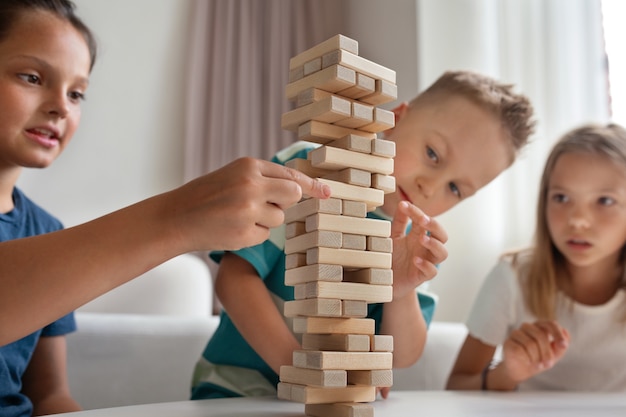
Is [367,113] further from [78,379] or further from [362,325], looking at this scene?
[78,379]

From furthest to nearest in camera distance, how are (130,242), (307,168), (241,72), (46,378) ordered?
(241,72), (46,378), (307,168), (130,242)

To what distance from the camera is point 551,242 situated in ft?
5.50

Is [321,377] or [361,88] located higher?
[361,88]

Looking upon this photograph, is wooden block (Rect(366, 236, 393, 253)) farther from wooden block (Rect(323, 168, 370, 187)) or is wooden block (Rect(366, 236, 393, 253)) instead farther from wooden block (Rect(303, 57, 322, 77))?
wooden block (Rect(303, 57, 322, 77))

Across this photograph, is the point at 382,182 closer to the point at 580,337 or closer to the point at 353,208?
the point at 353,208

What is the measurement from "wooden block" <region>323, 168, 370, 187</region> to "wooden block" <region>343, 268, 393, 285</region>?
10 centimetres

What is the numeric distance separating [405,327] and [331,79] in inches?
19.8

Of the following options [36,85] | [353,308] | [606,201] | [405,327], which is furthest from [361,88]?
[606,201]

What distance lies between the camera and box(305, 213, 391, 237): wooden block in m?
0.71

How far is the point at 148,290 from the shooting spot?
2.33m

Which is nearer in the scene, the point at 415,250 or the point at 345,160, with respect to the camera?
the point at 345,160

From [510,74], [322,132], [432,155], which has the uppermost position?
[510,74]

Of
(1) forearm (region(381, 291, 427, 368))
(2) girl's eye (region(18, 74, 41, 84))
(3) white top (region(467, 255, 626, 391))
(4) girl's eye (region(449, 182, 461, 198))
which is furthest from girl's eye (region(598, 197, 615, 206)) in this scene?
(2) girl's eye (region(18, 74, 41, 84))

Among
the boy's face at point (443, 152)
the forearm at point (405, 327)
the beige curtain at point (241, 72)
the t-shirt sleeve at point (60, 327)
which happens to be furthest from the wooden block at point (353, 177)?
the beige curtain at point (241, 72)
